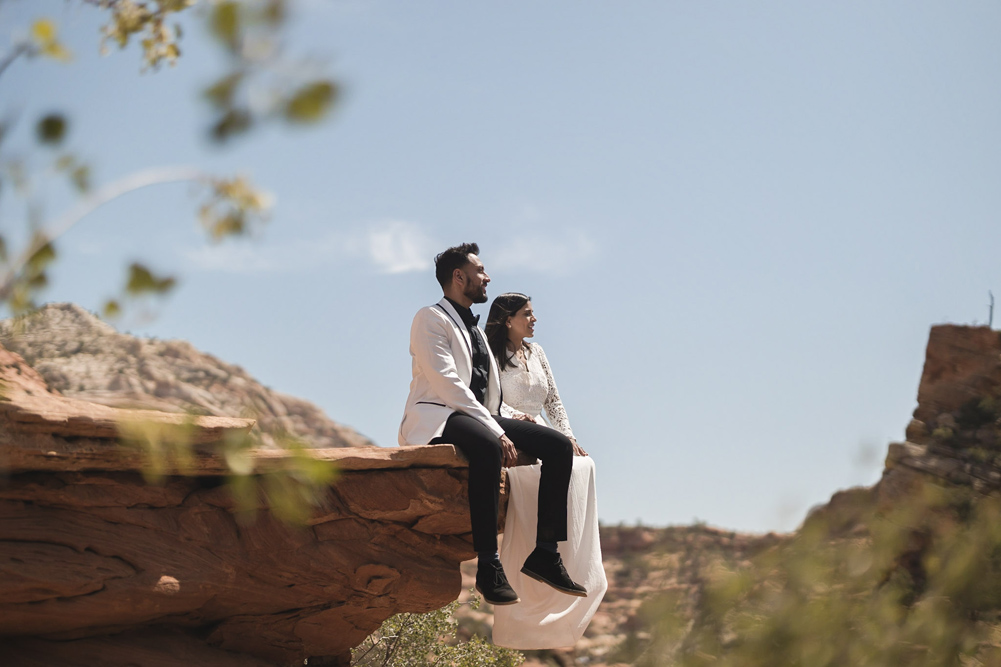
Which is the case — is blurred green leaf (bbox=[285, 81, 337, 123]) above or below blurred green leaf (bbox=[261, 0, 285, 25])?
below

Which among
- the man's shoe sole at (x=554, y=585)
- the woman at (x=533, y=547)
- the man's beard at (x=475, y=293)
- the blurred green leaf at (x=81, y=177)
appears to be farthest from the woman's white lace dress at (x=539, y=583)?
the blurred green leaf at (x=81, y=177)

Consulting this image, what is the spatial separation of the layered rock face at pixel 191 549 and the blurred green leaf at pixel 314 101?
285 cm

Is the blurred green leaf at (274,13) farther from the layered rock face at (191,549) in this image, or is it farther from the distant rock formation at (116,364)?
the distant rock formation at (116,364)

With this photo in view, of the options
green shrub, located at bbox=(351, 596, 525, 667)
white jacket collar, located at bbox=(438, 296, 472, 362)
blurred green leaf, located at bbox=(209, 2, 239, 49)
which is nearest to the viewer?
blurred green leaf, located at bbox=(209, 2, 239, 49)

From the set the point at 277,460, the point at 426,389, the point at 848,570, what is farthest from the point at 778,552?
the point at 426,389

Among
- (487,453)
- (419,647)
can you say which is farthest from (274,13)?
(419,647)

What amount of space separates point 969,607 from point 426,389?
3.73m

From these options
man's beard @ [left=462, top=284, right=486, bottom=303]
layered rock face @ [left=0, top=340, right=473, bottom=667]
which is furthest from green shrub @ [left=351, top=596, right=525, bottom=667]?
man's beard @ [left=462, top=284, right=486, bottom=303]

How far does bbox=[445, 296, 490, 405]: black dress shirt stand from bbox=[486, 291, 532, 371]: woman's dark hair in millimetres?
354

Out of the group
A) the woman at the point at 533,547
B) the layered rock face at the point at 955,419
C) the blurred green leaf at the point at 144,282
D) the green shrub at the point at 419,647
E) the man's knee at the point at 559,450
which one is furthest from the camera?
Answer: the layered rock face at the point at 955,419

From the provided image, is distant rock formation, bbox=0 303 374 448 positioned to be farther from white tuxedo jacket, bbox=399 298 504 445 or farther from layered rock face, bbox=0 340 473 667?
white tuxedo jacket, bbox=399 298 504 445

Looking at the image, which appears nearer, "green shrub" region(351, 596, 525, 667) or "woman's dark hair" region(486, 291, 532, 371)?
"woman's dark hair" region(486, 291, 532, 371)

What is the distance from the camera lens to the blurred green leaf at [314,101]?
132 cm

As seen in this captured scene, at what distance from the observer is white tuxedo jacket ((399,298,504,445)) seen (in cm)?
544
